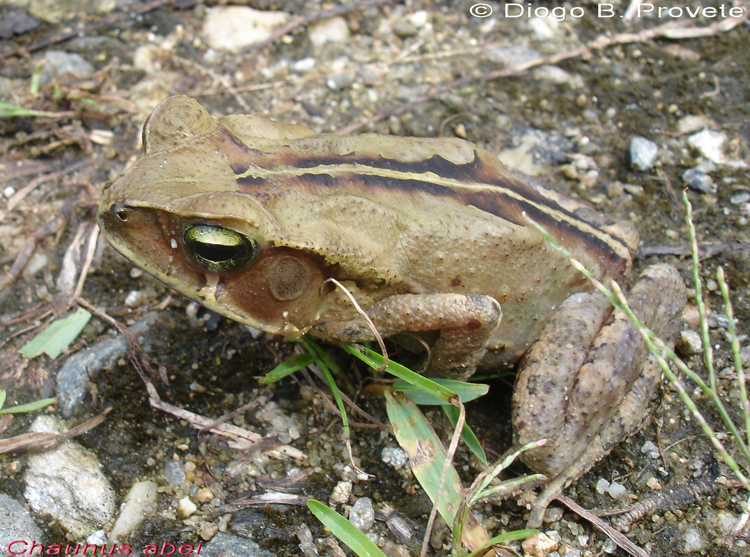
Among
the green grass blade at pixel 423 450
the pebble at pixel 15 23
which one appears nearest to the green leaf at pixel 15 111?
the pebble at pixel 15 23

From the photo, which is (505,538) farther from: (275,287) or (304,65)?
(304,65)

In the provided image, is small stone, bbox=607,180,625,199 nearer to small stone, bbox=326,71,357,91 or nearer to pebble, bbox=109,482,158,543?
small stone, bbox=326,71,357,91

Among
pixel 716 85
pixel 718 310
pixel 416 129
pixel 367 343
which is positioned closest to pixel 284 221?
pixel 367 343

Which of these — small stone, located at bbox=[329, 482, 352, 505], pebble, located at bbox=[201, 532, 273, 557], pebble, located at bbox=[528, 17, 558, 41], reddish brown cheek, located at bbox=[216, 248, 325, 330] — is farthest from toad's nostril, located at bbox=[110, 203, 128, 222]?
pebble, located at bbox=[528, 17, 558, 41]

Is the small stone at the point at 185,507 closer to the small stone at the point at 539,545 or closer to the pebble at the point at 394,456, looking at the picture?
the pebble at the point at 394,456

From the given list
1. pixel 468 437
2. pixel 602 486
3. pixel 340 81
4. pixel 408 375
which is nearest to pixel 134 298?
pixel 408 375

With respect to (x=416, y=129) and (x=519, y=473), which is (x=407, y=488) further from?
(x=416, y=129)
